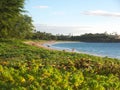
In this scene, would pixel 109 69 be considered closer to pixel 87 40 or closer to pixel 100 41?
pixel 100 41

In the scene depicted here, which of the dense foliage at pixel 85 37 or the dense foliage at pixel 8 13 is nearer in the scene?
the dense foliage at pixel 8 13

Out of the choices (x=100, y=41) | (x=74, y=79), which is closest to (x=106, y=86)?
(x=74, y=79)

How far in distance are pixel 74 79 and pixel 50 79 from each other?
26.2 inches

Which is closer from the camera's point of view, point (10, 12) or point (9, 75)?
point (9, 75)

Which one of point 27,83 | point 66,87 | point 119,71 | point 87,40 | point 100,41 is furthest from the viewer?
point 87,40

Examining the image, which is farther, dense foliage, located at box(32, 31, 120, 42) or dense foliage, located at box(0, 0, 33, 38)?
dense foliage, located at box(32, 31, 120, 42)

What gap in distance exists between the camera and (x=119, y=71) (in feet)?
49.7

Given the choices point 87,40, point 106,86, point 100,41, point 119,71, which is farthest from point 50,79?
point 87,40

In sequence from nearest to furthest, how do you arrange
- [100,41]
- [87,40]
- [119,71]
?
[119,71] → [100,41] → [87,40]

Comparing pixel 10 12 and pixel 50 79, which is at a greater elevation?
pixel 10 12

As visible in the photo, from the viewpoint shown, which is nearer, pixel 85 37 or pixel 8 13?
pixel 8 13

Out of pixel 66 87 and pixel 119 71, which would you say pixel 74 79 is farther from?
pixel 119 71

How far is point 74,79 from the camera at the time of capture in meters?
11.1

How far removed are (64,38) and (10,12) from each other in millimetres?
152699
